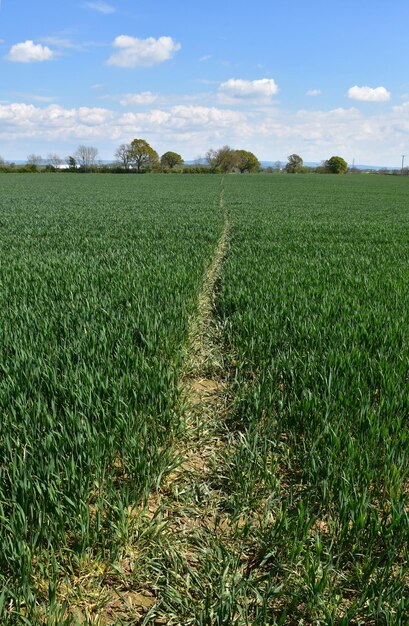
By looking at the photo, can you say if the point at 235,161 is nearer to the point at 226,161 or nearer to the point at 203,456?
the point at 226,161

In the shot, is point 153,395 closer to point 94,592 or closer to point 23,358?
point 23,358

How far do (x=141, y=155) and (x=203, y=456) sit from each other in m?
135

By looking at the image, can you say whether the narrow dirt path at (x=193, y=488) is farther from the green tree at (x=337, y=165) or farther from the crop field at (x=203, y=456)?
the green tree at (x=337, y=165)

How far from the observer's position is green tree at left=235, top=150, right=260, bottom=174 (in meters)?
135

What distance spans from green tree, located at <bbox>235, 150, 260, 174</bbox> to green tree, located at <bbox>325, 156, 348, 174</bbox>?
2309 centimetres

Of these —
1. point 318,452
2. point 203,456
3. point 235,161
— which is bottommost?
point 203,456

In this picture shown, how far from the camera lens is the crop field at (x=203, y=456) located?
2.17m

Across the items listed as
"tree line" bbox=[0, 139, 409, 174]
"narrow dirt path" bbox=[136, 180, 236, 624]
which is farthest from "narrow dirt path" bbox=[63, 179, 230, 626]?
"tree line" bbox=[0, 139, 409, 174]

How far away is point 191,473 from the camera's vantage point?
10.8ft

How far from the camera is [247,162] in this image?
449 feet

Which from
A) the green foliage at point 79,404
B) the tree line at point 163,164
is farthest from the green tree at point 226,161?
the green foliage at point 79,404

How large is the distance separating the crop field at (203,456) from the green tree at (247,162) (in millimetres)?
135729

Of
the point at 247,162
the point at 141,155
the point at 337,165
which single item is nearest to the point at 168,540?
the point at 141,155

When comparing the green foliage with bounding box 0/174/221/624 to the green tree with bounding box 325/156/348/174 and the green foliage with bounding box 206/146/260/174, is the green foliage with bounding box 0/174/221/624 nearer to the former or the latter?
the green foliage with bounding box 206/146/260/174
